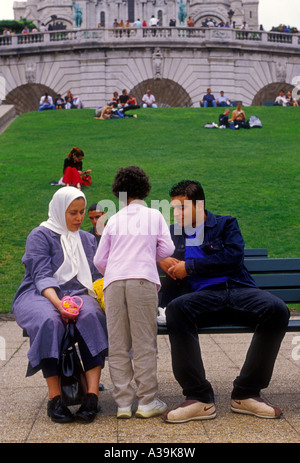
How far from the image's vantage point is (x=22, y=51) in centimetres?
4000

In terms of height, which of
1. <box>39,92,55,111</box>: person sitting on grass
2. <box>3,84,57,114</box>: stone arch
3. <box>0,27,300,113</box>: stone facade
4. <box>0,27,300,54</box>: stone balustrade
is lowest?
<box>39,92,55,111</box>: person sitting on grass

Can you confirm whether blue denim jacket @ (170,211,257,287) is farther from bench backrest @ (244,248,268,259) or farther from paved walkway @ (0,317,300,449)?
bench backrest @ (244,248,268,259)

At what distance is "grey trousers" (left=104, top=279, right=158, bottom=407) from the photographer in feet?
14.7

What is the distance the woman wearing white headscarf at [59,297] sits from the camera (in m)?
4.43

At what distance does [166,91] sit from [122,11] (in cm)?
2394

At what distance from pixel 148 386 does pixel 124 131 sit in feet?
62.7

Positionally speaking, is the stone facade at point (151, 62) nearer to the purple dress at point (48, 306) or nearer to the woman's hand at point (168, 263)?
the purple dress at point (48, 306)

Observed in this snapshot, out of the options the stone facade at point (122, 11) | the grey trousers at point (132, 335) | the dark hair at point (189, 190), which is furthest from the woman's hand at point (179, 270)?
the stone facade at point (122, 11)

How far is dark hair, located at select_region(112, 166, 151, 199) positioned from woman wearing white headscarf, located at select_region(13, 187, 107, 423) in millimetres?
398

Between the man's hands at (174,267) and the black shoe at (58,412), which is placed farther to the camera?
the man's hands at (174,267)

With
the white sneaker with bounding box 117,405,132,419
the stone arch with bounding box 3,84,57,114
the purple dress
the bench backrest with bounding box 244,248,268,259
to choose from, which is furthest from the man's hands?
the stone arch with bounding box 3,84,57,114

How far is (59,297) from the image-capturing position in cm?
484

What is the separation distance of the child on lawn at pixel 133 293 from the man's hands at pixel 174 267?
0.44 feet
